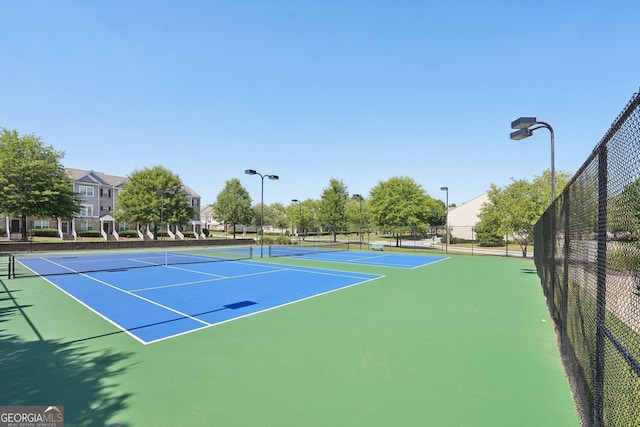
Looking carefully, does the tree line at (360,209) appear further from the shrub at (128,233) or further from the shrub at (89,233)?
the shrub at (89,233)

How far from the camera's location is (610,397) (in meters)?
3.07

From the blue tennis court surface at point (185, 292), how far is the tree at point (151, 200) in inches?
1211

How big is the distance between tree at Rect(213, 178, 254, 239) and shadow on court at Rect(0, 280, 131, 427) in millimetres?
57276

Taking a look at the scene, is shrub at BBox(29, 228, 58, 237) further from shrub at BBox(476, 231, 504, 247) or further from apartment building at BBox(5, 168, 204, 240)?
shrub at BBox(476, 231, 504, 247)

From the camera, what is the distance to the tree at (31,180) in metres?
32.3

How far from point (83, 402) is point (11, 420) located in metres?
0.76

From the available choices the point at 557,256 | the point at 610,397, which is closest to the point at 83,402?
the point at 610,397

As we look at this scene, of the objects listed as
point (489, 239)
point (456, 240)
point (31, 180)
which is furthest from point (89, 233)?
point (489, 239)

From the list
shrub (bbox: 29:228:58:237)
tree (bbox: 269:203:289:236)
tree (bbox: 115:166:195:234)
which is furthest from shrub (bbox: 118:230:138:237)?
tree (bbox: 269:203:289:236)

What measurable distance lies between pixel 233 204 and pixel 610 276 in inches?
2508

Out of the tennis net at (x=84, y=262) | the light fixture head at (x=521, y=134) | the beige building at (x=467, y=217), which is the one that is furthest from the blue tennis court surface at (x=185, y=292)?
the beige building at (x=467, y=217)

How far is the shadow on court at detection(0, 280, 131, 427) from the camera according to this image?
445 cm

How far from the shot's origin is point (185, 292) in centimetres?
1252

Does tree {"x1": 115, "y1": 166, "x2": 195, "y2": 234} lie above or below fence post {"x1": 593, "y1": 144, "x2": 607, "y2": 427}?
above
